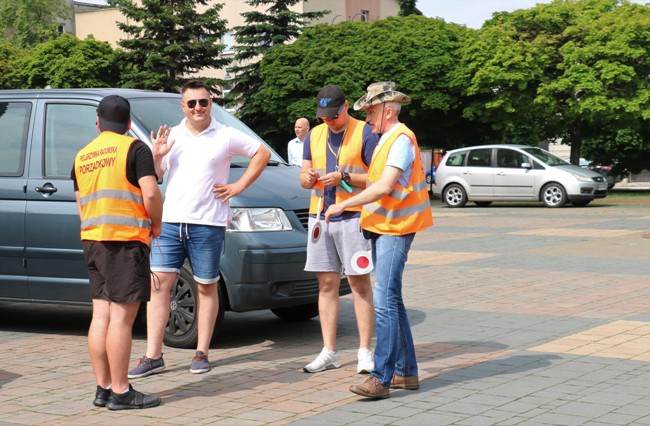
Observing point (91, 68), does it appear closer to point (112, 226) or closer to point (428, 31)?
point (428, 31)

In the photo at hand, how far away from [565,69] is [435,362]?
113ft

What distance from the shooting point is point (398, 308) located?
655 centimetres

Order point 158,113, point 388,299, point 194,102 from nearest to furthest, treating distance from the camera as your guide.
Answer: point 388,299, point 194,102, point 158,113

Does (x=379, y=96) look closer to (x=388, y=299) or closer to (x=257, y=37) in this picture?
(x=388, y=299)

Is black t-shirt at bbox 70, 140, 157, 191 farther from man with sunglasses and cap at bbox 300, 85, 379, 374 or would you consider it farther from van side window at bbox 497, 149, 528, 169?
van side window at bbox 497, 149, 528, 169

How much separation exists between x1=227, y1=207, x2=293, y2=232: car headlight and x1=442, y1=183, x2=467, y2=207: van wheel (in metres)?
23.1

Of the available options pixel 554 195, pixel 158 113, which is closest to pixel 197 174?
pixel 158 113

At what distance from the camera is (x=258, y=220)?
8.20 meters

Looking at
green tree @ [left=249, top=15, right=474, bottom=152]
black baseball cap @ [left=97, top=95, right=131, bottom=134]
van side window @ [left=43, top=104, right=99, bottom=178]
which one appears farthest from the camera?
green tree @ [left=249, top=15, right=474, bottom=152]

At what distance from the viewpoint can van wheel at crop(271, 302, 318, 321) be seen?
9.59 metres

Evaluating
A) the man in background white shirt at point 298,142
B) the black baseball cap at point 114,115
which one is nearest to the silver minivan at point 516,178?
the man in background white shirt at point 298,142

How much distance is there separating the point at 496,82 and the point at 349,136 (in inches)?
1350

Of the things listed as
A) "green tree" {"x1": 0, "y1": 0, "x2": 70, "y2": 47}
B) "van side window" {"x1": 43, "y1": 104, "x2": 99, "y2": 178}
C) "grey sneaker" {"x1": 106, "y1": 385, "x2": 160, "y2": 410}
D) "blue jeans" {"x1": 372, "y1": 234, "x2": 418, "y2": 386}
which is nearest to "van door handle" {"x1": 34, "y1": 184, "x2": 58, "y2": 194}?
"van side window" {"x1": 43, "y1": 104, "x2": 99, "y2": 178}

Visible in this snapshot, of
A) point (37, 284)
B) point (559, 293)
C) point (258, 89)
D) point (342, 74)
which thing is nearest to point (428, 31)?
point (342, 74)
